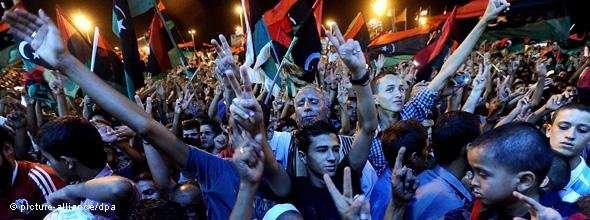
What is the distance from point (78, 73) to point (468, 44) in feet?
10.7

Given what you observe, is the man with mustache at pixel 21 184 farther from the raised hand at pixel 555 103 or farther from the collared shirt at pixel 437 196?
the raised hand at pixel 555 103

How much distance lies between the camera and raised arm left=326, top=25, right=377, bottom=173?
2.98m

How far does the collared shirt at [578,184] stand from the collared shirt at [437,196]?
0.64 meters

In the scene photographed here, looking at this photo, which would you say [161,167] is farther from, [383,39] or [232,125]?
[383,39]

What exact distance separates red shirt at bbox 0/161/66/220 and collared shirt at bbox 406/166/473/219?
2.05 m

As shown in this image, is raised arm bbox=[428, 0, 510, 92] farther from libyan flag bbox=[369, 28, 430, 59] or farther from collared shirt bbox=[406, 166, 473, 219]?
libyan flag bbox=[369, 28, 430, 59]

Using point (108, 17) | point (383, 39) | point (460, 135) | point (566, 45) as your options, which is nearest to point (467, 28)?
point (566, 45)

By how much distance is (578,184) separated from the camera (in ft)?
10.4

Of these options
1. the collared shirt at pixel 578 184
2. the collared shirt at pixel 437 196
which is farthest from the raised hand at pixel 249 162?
the collared shirt at pixel 578 184

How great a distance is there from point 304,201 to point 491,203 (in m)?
1.02

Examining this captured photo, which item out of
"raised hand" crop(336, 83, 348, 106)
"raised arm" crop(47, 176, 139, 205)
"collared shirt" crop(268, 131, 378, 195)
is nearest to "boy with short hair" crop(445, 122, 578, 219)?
"collared shirt" crop(268, 131, 378, 195)

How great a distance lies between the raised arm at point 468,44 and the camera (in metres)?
4.34

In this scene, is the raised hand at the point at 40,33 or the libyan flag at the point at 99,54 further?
the libyan flag at the point at 99,54

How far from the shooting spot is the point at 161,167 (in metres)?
3.18
